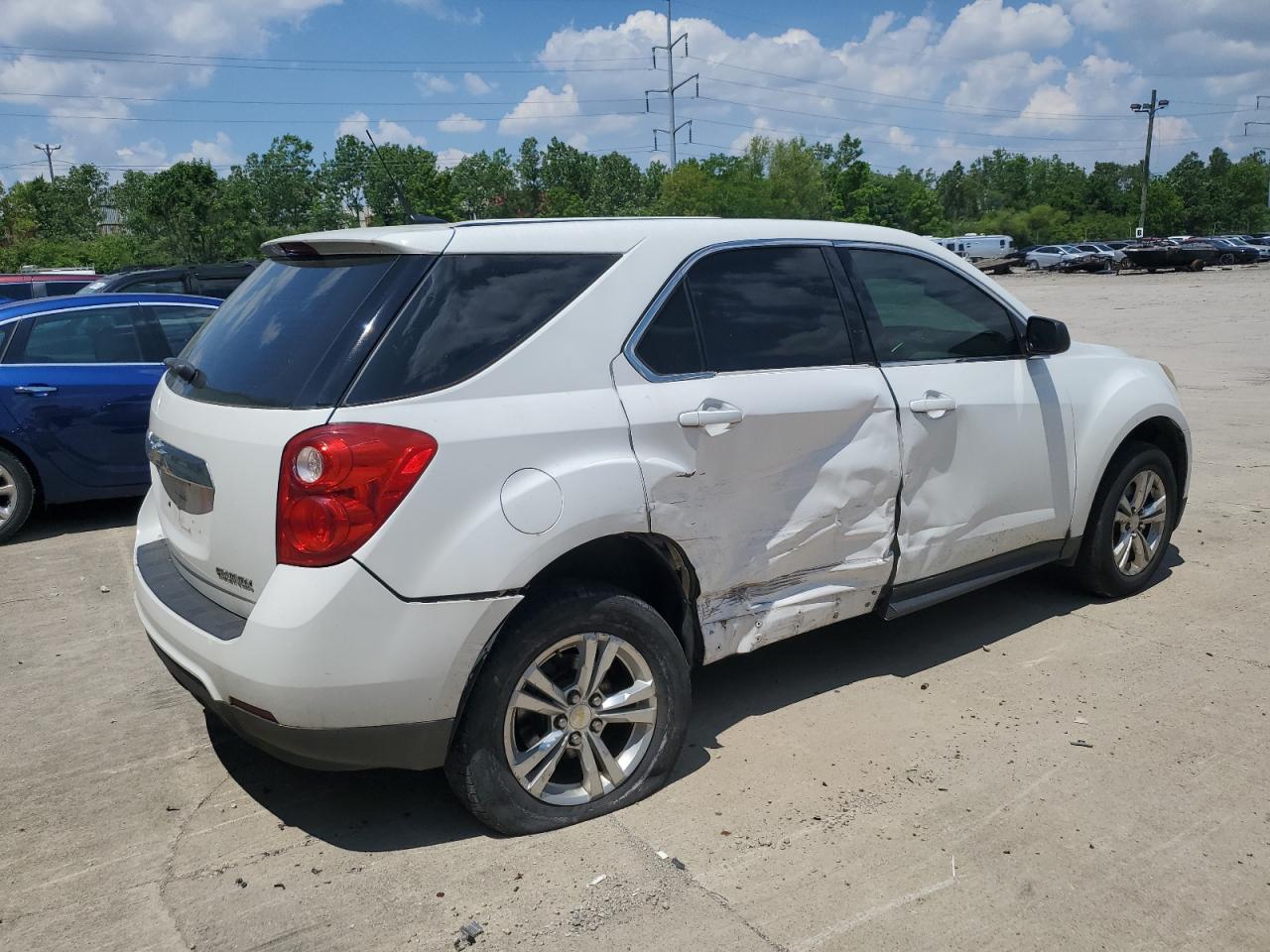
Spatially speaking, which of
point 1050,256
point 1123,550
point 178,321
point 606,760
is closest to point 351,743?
point 606,760

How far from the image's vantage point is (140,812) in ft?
11.3

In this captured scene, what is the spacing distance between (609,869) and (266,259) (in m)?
2.40

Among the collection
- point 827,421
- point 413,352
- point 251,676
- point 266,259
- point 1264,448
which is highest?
point 266,259

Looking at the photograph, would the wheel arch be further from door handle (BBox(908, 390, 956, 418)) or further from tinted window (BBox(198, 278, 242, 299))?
tinted window (BBox(198, 278, 242, 299))

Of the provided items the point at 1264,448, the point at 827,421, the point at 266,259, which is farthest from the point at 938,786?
the point at 1264,448

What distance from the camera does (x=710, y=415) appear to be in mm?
3441

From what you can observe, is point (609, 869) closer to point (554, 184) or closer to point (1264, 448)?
point (1264, 448)

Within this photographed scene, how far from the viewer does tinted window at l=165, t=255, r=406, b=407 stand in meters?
3.00

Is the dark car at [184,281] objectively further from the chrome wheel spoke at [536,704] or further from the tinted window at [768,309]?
the chrome wheel spoke at [536,704]

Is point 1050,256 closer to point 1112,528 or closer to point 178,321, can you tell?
point 178,321

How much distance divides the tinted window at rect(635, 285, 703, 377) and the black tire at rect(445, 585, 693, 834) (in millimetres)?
767

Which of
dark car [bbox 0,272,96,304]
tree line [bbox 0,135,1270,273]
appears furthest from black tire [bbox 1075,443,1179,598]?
tree line [bbox 0,135,1270,273]

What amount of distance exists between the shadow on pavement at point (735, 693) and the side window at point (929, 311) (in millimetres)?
1356

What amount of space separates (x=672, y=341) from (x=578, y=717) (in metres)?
1.26
